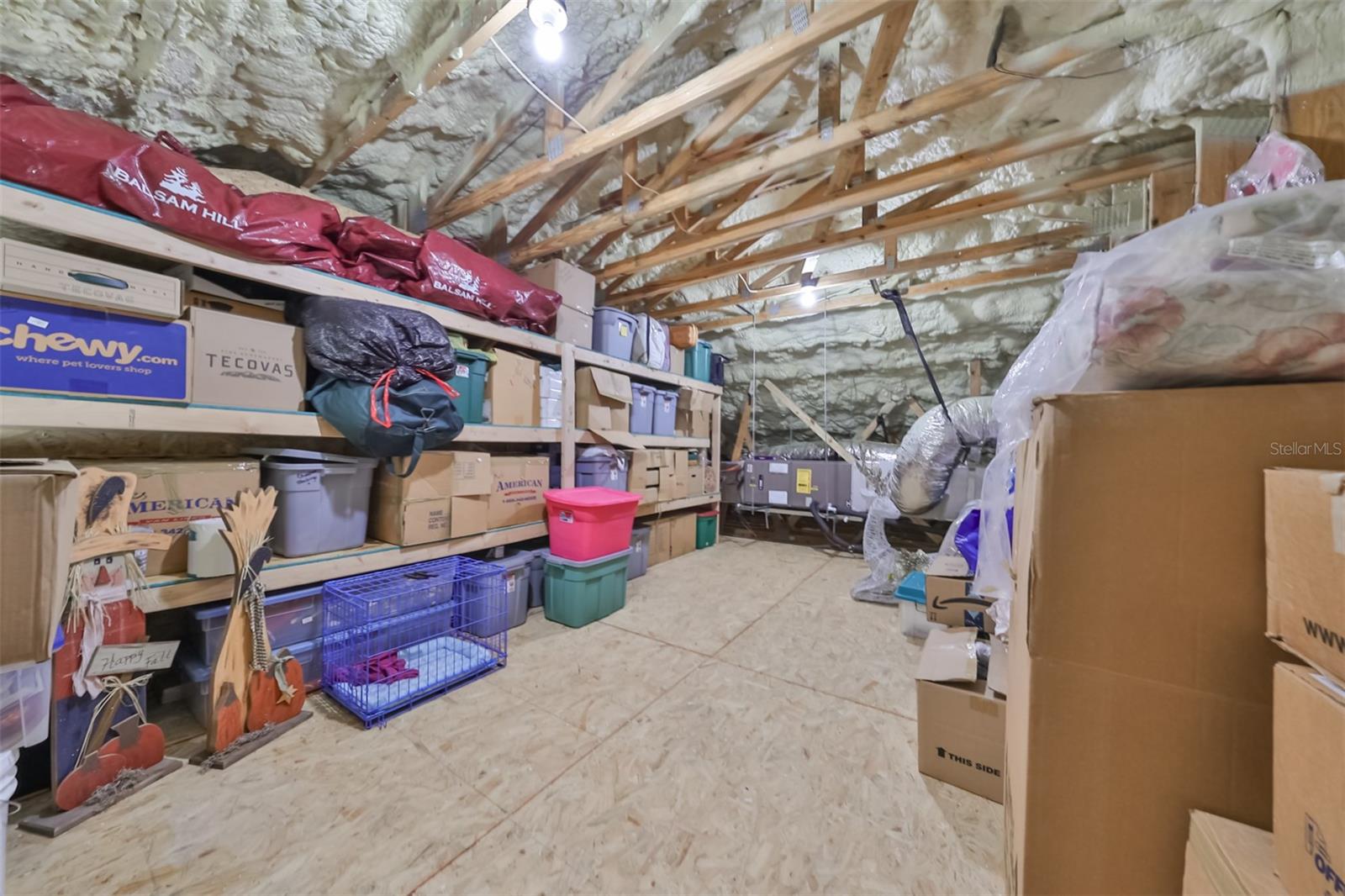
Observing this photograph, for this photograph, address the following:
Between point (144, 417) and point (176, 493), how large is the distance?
0.25 meters

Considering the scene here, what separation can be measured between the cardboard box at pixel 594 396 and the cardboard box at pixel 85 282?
5.81 feet

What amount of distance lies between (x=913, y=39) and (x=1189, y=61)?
2.77 ft

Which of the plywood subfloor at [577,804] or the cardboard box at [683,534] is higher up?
the cardboard box at [683,534]

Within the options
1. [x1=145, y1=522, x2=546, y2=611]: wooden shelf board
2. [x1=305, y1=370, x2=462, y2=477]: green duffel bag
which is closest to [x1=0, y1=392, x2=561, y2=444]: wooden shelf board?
[x1=305, y1=370, x2=462, y2=477]: green duffel bag

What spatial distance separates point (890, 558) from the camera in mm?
2998

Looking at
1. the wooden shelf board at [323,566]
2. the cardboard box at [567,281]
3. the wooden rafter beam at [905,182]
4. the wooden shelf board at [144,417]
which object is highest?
the wooden rafter beam at [905,182]

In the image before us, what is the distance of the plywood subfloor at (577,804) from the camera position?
3.08ft

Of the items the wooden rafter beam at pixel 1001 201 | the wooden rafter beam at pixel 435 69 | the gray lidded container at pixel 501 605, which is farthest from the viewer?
the gray lidded container at pixel 501 605

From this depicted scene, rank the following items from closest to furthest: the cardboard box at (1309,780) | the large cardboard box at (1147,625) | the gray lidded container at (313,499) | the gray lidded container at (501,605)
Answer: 1. the cardboard box at (1309,780)
2. the large cardboard box at (1147,625)
3. the gray lidded container at (313,499)
4. the gray lidded container at (501,605)

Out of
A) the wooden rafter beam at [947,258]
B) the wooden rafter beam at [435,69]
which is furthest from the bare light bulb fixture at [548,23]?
the wooden rafter beam at [947,258]

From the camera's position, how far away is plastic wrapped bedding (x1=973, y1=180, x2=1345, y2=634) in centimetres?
56

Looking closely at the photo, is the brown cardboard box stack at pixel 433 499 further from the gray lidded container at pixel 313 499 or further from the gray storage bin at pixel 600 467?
the gray storage bin at pixel 600 467

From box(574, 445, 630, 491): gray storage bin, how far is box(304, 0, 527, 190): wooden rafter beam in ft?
6.16

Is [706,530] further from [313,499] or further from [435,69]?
[435,69]
